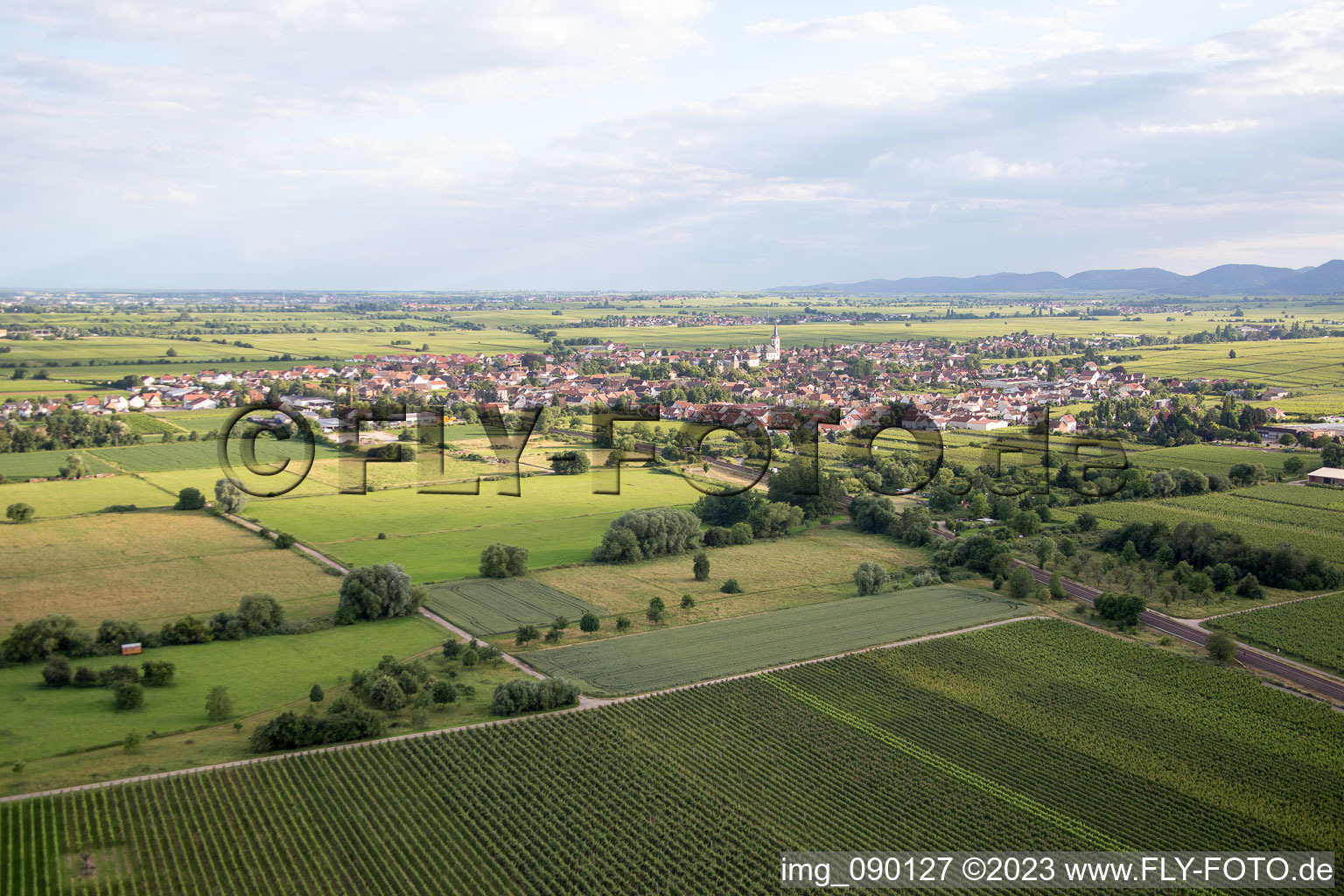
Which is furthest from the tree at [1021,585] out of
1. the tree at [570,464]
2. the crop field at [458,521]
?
the tree at [570,464]

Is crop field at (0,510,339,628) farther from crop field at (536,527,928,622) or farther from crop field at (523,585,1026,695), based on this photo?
crop field at (523,585,1026,695)

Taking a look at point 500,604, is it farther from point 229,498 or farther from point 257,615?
point 229,498

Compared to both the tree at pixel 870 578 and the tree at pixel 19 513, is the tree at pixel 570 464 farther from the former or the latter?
the tree at pixel 19 513

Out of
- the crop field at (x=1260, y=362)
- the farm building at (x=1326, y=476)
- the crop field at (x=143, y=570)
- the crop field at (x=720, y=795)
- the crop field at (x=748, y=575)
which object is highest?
the crop field at (x=1260, y=362)

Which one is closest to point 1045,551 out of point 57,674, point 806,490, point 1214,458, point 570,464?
point 806,490

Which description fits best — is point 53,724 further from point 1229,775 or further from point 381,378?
point 381,378

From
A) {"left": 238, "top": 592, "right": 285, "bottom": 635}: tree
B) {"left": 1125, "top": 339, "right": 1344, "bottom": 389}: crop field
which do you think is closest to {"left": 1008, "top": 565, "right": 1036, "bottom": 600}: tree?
{"left": 238, "top": 592, "right": 285, "bottom": 635}: tree
